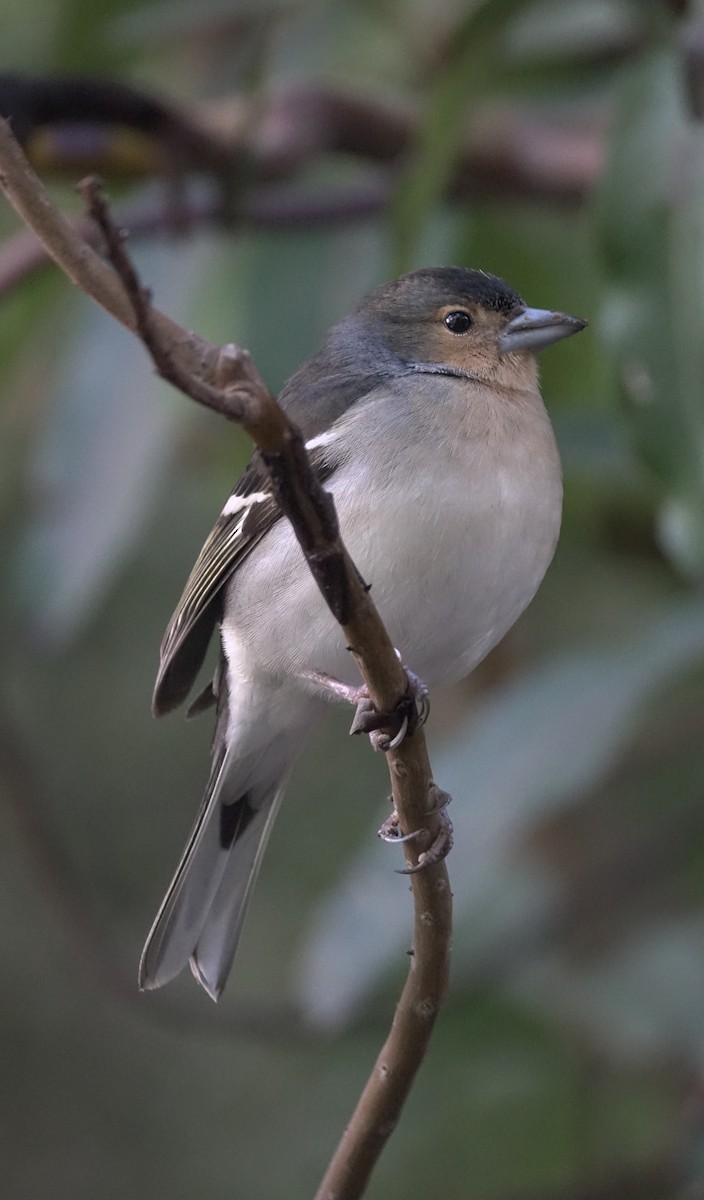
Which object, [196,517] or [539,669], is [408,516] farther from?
[196,517]

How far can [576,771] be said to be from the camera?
390cm

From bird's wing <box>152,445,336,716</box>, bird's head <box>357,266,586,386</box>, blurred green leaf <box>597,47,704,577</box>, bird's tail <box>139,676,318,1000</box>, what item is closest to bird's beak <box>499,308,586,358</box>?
bird's head <box>357,266,586,386</box>

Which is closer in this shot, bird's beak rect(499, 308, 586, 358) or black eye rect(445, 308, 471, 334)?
bird's beak rect(499, 308, 586, 358)

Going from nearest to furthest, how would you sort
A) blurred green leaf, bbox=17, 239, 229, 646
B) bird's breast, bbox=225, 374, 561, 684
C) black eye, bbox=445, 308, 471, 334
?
bird's breast, bbox=225, 374, 561, 684
black eye, bbox=445, 308, 471, 334
blurred green leaf, bbox=17, 239, 229, 646

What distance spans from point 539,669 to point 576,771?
1.62 ft

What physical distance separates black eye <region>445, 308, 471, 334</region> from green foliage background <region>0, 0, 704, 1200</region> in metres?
0.32

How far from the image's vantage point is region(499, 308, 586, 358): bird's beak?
3480 millimetres

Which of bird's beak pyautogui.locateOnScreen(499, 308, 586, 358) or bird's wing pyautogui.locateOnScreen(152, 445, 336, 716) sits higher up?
bird's beak pyautogui.locateOnScreen(499, 308, 586, 358)

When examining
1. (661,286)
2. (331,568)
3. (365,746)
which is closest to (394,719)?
(331,568)

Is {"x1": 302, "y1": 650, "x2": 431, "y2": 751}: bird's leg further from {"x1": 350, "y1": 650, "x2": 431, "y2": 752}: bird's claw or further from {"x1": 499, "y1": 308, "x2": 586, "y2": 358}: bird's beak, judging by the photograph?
{"x1": 499, "y1": 308, "x2": 586, "y2": 358}: bird's beak

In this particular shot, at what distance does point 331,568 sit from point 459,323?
1.91 m

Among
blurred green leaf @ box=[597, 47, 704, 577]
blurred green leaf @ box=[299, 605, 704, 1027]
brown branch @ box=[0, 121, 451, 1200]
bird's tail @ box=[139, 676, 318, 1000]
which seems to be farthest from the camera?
blurred green leaf @ box=[299, 605, 704, 1027]

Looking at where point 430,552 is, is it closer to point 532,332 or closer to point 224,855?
point 532,332

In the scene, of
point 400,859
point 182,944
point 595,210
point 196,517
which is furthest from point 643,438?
point 196,517
